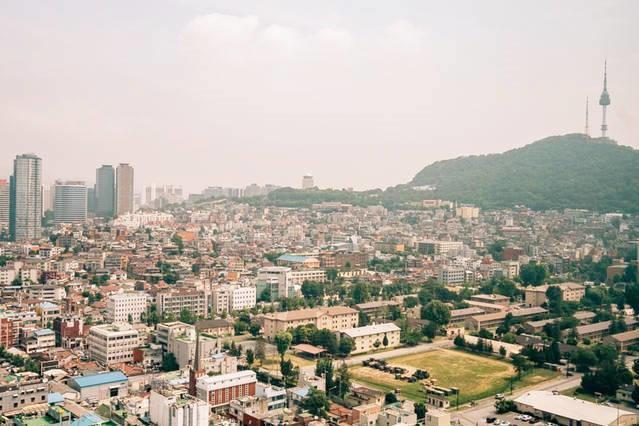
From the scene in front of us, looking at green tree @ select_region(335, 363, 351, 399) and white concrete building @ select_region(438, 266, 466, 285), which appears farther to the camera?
white concrete building @ select_region(438, 266, 466, 285)

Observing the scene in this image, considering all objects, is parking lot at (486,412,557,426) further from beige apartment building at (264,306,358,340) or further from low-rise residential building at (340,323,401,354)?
beige apartment building at (264,306,358,340)

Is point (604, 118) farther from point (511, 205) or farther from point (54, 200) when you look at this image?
point (54, 200)

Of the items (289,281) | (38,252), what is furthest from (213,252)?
(289,281)

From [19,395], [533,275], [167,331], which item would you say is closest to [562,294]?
[533,275]

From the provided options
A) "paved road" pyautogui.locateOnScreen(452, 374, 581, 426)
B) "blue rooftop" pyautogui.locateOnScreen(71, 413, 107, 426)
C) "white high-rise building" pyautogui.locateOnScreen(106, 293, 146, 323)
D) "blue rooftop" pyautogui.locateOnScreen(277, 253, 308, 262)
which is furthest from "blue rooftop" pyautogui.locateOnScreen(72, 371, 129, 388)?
"blue rooftop" pyautogui.locateOnScreen(277, 253, 308, 262)

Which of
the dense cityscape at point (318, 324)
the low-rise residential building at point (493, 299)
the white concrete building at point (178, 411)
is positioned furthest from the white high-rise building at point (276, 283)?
the white concrete building at point (178, 411)

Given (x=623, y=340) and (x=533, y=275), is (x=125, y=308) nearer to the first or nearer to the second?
(x=623, y=340)
